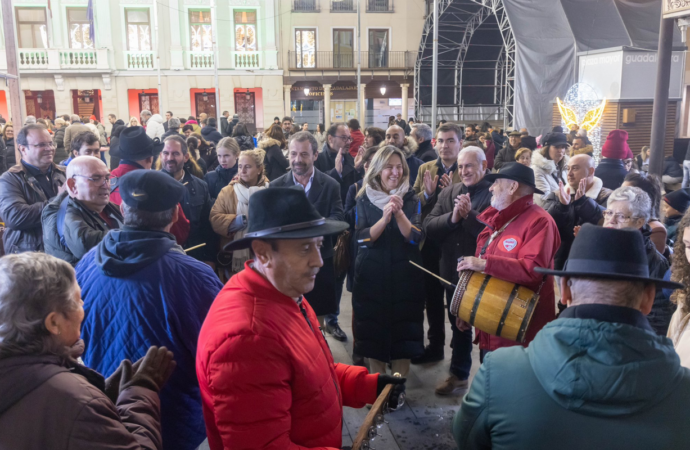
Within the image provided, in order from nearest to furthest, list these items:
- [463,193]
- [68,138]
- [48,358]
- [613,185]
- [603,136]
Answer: [48,358] < [463,193] < [613,185] < [68,138] < [603,136]

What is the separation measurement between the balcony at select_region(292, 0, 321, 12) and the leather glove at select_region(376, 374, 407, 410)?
2654 centimetres

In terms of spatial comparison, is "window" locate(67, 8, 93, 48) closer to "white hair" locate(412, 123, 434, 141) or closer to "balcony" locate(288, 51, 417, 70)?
"balcony" locate(288, 51, 417, 70)

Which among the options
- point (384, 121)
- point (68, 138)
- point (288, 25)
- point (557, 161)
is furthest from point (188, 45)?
point (557, 161)

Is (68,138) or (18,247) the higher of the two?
(68,138)

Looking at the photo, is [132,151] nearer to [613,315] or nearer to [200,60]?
[613,315]

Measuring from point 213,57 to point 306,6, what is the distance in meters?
6.00

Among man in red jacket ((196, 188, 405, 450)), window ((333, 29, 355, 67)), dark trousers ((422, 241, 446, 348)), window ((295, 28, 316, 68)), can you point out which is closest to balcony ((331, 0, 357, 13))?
window ((333, 29, 355, 67))

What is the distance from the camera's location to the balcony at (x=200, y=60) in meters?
24.6

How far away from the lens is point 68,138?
830 centimetres

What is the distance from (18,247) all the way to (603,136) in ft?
43.7

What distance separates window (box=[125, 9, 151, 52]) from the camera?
2403 cm

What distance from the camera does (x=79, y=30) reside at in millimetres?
23797

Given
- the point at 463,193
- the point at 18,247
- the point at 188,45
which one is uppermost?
the point at 188,45

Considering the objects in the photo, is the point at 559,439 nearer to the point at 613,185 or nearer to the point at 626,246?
the point at 626,246
